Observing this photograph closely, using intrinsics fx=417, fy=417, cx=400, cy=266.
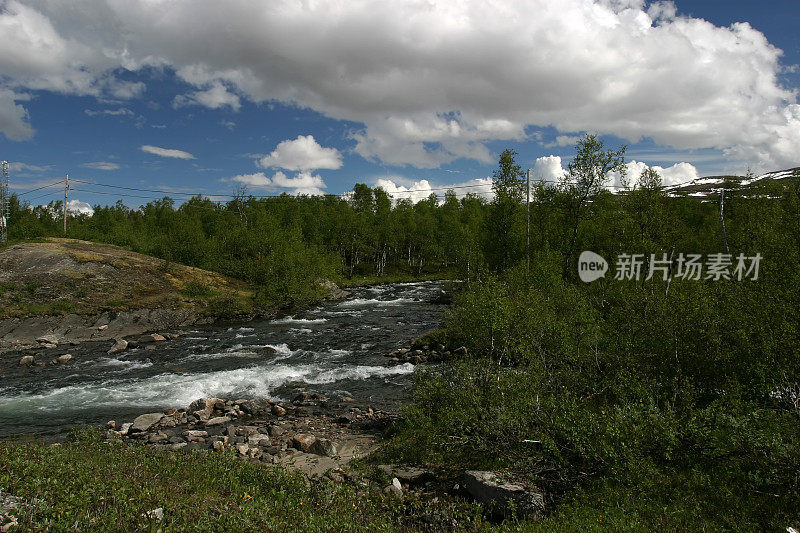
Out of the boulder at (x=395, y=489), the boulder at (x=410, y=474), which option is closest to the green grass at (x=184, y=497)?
the boulder at (x=395, y=489)

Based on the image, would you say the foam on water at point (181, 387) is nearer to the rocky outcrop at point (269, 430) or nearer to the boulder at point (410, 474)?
the rocky outcrop at point (269, 430)

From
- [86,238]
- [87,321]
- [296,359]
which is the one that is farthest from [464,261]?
[86,238]

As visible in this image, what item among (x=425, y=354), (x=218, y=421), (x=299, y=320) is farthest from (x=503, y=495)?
(x=299, y=320)

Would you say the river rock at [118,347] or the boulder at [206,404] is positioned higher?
the river rock at [118,347]

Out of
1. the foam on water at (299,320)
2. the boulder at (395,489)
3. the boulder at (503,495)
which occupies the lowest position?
the foam on water at (299,320)

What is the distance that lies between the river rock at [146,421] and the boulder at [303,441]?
271 inches

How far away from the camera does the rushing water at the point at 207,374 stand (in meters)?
20.4

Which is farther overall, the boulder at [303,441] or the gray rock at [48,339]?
the gray rock at [48,339]

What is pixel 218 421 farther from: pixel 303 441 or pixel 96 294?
pixel 96 294

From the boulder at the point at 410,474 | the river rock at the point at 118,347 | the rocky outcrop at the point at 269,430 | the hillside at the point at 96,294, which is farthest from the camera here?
the hillside at the point at 96,294

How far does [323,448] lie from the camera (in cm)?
1534
